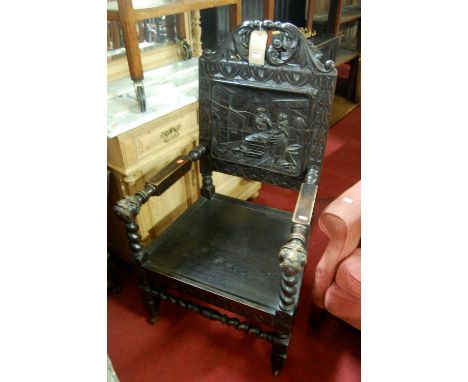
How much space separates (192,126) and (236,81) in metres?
0.35

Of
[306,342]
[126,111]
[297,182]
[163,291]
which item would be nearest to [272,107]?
[297,182]

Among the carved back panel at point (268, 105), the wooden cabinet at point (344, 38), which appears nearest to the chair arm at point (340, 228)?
the carved back panel at point (268, 105)

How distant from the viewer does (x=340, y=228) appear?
43.4 inches

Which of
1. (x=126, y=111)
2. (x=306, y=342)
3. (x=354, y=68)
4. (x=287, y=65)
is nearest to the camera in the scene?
(x=287, y=65)

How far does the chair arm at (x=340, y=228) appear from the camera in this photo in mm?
1096

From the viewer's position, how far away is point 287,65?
116 cm

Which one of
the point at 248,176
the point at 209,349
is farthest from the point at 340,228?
the point at 209,349

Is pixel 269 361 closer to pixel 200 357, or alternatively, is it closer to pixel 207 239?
pixel 200 357

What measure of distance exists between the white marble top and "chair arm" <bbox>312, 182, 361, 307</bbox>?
29.5 inches

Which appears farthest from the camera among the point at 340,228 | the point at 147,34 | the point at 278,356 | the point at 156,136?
the point at 147,34

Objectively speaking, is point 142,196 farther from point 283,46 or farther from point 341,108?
point 341,108

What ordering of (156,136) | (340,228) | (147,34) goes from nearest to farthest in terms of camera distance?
(340,228) < (156,136) < (147,34)

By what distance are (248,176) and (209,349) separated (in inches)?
30.0

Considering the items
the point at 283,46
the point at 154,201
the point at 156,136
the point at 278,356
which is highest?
the point at 283,46
